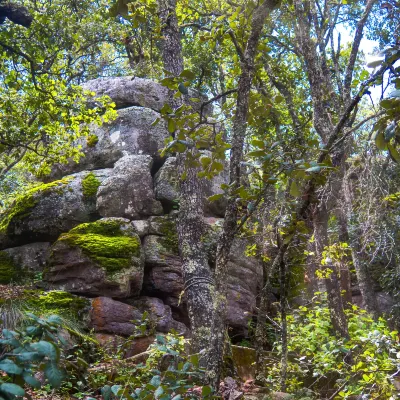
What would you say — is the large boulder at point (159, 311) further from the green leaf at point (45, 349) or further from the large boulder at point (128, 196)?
the green leaf at point (45, 349)

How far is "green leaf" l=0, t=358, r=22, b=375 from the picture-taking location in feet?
4.39

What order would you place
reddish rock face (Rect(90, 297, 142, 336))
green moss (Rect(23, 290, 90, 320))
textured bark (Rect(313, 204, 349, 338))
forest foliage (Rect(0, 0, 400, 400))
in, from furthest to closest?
reddish rock face (Rect(90, 297, 142, 336)), textured bark (Rect(313, 204, 349, 338)), green moss (Rect(23, 290, 90, 320)), forest foliage (Rect(0, 0, 400, 400))

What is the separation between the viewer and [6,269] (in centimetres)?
796

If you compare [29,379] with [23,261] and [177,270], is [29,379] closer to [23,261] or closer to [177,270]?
[177,270]

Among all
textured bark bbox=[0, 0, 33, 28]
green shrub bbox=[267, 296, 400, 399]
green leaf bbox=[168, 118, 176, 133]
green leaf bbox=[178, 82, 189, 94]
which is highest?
textured bark bbox=[0, 0, 33, 28]

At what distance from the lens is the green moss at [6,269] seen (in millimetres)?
7773

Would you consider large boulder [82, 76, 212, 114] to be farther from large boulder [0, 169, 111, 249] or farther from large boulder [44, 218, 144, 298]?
large boulder [44, 218, 144, 298]

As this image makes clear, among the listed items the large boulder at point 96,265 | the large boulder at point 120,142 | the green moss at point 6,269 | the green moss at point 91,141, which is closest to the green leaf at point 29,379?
the large boulder at point 96,265

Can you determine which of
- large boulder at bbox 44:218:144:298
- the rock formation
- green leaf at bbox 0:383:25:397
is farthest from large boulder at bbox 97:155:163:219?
green leaf at bbox 0:383:25:397

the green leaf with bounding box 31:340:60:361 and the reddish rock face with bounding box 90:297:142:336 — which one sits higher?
the green leaf with bounding box 31:340:60:361

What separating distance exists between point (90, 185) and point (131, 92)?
302 centimetres

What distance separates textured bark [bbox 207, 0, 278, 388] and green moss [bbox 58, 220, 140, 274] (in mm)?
4518

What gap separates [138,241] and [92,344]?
8.97 feet

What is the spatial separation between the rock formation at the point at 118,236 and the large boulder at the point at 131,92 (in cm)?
72
